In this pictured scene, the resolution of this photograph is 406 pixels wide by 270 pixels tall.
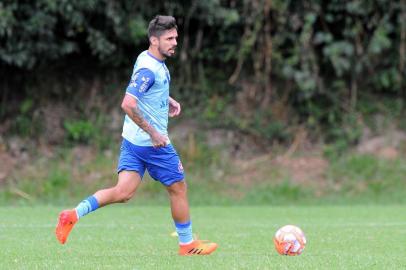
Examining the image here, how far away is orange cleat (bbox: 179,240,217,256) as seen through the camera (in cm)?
907

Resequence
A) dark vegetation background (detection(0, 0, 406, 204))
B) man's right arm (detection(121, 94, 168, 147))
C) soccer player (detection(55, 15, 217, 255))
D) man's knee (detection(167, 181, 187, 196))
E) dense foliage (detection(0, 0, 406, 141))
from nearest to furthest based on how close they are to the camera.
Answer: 1. man's right arm (detection(121, 94, 168, 147))
2. soccer player (detection(55, 15, 217, 255))
3. man's knee (detection(167, 181, 187, 196))
4. dark vegetation background (detection(0, 0, 406, 204))
5. dense foliage (detection(0, 0, 406, 141))

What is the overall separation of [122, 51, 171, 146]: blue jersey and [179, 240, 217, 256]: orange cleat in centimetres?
102

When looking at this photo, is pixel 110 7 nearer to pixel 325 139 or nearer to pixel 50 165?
pixel 50 165

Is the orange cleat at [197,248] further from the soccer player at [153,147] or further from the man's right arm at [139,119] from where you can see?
the man's right arm at [139,119]

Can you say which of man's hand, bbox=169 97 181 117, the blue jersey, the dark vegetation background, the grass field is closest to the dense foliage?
the dark vegetation background

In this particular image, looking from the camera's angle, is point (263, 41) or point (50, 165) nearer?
point (50, 165)

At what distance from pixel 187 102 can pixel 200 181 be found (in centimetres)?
259

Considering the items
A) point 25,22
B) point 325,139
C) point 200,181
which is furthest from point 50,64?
point 325,139

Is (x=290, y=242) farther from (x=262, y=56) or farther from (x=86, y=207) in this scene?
(x=262, y=56)

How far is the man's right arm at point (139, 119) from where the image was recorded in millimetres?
8695

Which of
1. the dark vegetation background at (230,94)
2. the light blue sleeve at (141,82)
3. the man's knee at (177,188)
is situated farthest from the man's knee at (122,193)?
the dark vegetation background at (230,94)

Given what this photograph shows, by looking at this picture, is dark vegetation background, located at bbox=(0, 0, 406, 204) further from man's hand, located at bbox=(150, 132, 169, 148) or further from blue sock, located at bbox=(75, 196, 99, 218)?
man's hand, located at bbox=(150, 132, 169, 148)

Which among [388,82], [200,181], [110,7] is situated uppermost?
[110,7]

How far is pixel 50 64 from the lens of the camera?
20859 millimetres
